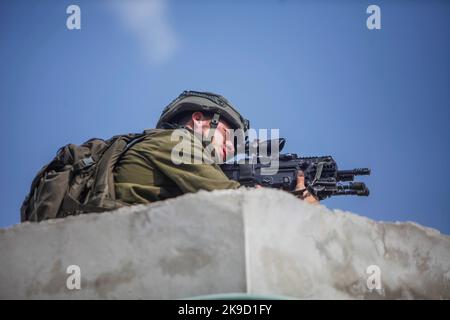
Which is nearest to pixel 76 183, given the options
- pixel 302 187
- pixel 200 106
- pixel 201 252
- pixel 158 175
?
pixel 158 175

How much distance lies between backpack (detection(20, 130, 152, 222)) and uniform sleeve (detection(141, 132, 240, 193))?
0.19 meters

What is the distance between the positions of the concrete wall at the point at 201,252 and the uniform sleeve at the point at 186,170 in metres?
0.87

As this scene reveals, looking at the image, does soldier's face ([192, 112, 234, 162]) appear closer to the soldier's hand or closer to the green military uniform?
the green military uniform

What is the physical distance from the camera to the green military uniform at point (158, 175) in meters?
3.50

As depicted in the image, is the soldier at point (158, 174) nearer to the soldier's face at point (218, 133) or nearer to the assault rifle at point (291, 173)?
the soldier's face at point (218, 133)

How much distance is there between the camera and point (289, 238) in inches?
100

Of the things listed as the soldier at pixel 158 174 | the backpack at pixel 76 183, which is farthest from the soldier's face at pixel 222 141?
the backpack at pixel 76 183

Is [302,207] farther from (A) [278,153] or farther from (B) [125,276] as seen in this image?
(A) [278,153]

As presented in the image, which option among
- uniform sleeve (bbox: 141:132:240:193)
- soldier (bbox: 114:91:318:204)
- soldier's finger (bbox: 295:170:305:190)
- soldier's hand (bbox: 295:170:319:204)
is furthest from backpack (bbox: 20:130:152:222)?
soldier's finger (bbox: 295:170:305:190)

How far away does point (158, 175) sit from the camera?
12.1ft

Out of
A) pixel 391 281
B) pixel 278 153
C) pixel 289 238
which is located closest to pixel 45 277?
pixel 289 238

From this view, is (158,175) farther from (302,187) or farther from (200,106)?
(302,187)

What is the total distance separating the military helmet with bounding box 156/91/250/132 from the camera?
4836 mm

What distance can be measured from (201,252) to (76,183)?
52.8 inches
